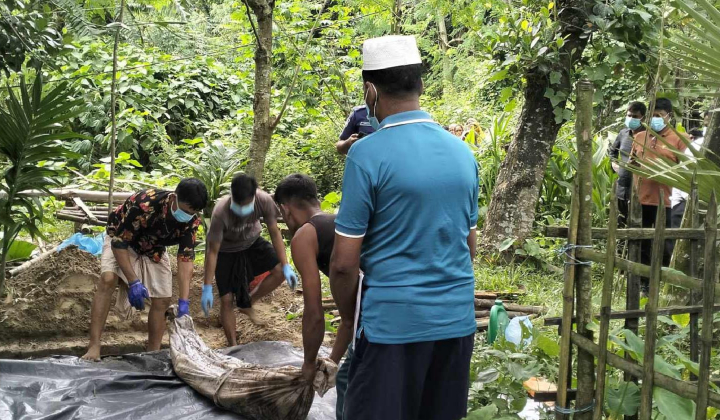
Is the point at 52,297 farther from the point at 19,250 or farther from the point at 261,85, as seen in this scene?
the point at 261,85

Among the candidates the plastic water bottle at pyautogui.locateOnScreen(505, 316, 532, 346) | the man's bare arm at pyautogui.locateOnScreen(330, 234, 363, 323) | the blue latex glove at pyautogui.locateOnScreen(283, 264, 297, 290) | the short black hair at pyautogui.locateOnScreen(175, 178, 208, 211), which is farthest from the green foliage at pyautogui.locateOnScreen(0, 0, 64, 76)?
the plastic water bottle at pyautogui.locateOnScreen(505, 316, 532, 346)

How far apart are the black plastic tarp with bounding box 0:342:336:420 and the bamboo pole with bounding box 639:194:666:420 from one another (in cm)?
199

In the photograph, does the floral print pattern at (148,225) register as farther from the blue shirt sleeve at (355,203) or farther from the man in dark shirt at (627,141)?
the man in dark shirt at (627,141)

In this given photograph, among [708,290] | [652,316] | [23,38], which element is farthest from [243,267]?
[708,290]

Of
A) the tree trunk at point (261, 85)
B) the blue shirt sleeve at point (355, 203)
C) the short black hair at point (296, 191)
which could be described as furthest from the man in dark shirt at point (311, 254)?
the tree trunk at point (261, 85)

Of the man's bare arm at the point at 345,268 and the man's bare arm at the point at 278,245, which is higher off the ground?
the man's bare arm at the point at 345,268

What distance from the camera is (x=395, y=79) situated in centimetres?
237

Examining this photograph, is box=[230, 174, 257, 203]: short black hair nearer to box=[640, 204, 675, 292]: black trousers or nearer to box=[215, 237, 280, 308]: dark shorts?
box=[215, 237, 280, 308]: dark shorts

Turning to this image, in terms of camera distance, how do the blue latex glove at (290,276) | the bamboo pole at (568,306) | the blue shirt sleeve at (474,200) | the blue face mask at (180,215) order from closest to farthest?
the blue shirt sleeve at (474,200) → the bamboo pole at (568,306) → the blue face mask at (180,215) → the blue latex glove at (290,276)

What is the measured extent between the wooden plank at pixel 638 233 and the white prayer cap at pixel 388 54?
2.77ft

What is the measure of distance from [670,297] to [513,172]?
3219mm

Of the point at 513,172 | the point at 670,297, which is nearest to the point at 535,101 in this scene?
the point at 513,172

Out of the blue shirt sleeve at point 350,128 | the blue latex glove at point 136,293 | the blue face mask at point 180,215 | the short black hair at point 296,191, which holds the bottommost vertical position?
the blue latex glove at point 136,293

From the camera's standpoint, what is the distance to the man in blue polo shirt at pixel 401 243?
A: 2285 mm
